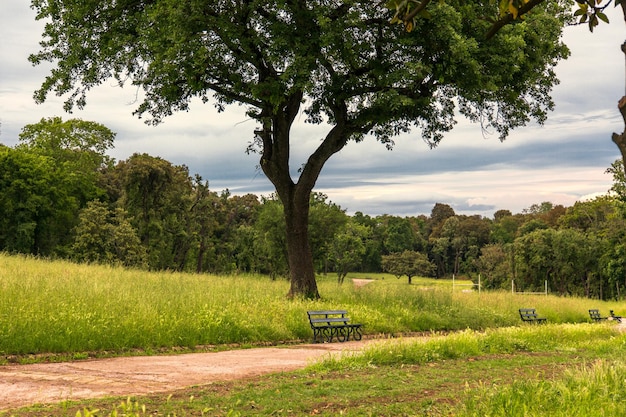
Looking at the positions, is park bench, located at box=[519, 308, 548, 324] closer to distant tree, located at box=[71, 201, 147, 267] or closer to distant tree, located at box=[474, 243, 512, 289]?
distant tree, located at box=[71, 201, 147, 267]

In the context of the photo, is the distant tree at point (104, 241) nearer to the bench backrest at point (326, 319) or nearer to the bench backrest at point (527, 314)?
the bench backrest at point (527, 314)

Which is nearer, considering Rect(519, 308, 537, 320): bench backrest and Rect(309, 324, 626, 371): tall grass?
Rect(309, 324, 626, 371): tall grass

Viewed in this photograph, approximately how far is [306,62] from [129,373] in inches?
412

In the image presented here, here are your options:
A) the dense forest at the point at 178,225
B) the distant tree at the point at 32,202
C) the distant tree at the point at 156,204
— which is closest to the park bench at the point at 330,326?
the dense forest at the point at 178,225

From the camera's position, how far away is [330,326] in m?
16.0

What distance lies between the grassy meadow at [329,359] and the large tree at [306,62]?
12.2 ft

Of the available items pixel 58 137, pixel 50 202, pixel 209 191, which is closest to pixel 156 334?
pixel 50 202

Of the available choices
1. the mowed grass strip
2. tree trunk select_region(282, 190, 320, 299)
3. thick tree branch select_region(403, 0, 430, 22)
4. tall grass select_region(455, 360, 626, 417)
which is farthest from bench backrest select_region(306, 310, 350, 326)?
thick tree branch select_region(403, 0, 430, 22)

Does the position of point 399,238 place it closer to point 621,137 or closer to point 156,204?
point 156,204

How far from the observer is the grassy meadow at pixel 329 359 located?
6453 mm

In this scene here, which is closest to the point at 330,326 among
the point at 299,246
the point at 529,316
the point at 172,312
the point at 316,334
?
the point at 316,334

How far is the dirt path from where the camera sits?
316 inches

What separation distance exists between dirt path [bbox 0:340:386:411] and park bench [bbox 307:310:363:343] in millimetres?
2911

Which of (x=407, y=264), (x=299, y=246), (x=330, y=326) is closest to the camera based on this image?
(x=330, y=326)
